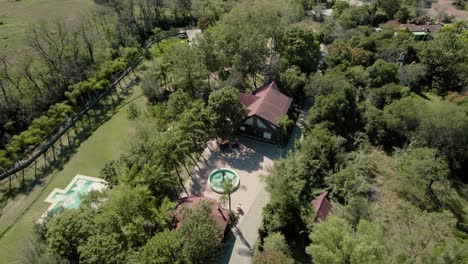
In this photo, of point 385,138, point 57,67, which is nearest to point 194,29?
point 57,67

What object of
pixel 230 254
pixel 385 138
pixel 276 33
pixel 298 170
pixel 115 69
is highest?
pixel 276 33

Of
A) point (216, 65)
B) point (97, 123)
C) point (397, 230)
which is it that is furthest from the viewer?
point (216, 65)

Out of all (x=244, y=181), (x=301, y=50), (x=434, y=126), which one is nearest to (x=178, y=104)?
(x=244, y=181)

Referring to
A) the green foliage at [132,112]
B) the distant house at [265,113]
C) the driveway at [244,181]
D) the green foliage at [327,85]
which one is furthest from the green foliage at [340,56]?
the green foliage at [132,112]

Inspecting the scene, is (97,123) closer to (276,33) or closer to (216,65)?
(216,65)

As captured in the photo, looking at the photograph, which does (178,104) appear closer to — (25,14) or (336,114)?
(336,114)

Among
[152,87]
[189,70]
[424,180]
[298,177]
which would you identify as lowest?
[424,180]

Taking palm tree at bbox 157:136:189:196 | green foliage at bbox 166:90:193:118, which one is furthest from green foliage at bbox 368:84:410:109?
palm tree at bbox 157:136:189:196
